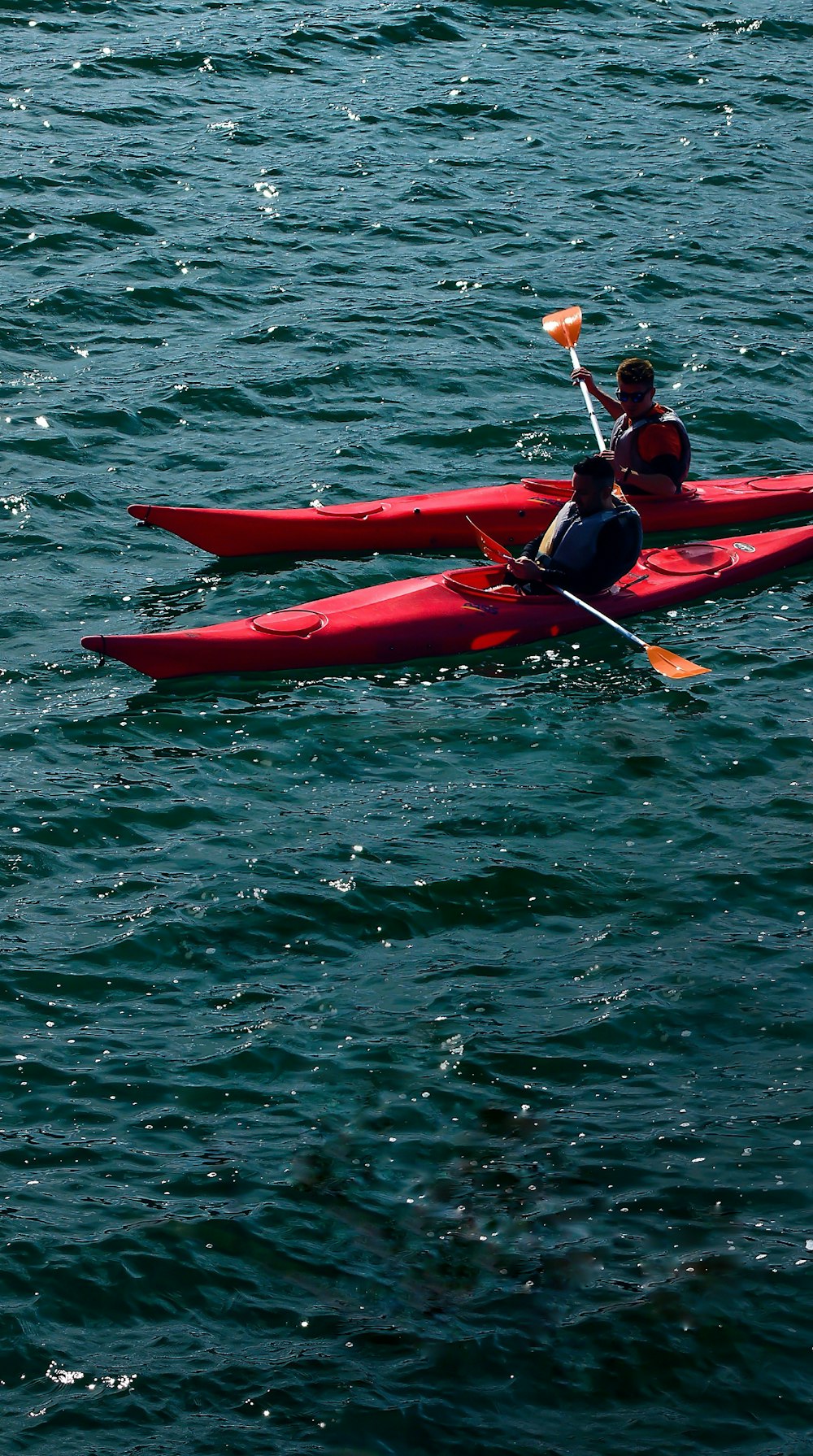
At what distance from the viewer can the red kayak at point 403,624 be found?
25.1 feet

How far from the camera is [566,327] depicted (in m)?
10.3

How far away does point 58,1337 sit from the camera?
4.50 metres

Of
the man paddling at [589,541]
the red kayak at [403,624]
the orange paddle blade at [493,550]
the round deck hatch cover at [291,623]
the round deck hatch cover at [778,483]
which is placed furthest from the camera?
the round deck hatch cover at [778,483]

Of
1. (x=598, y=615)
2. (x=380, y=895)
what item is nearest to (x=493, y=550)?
(x=598, y=615)

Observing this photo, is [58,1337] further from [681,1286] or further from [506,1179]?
[681,1286]

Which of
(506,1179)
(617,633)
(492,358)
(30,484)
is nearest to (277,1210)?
(506,1179)

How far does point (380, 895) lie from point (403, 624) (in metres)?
2.05

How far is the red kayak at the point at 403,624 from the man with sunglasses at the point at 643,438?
672 millimetres

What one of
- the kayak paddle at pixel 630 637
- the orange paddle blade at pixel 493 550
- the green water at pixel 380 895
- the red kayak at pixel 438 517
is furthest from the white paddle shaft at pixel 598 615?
the red kayak at pixel 438 517

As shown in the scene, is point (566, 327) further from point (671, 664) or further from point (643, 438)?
point (671, 664)

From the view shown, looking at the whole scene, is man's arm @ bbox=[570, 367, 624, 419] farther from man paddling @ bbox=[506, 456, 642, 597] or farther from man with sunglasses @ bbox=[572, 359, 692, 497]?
man paddling @ bbox=[506, 456, 642, 597]

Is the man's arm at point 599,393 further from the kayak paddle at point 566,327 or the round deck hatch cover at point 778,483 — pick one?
the round deck hatch cover at point 778,483

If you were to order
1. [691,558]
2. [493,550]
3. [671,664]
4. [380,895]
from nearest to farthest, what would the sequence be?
[380,895] < [671,664] < [493,550] < [691,558]

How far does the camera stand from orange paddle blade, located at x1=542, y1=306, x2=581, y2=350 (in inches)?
406
